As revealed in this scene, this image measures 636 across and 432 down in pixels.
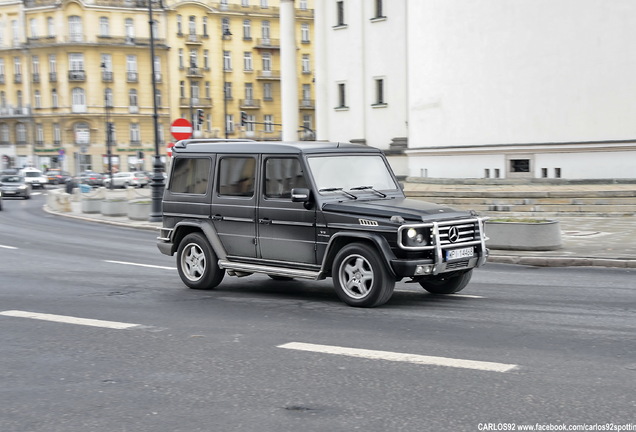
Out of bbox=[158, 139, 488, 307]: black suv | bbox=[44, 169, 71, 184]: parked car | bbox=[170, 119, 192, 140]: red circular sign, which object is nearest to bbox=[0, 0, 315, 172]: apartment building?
bbox=[44, 169, 71, 184]: parked car

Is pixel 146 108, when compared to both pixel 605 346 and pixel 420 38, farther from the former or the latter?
pixel 605 346

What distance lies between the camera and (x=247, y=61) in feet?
306

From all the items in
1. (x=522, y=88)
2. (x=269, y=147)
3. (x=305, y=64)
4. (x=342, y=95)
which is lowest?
(x=269, y=147)

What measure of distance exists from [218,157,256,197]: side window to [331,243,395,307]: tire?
1.83 metres

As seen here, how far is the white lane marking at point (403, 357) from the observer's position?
6789 millimetres

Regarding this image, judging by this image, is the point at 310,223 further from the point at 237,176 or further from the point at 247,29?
the point at 247,29

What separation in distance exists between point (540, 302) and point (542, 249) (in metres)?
6.61

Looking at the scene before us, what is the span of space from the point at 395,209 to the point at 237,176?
8.24 ft

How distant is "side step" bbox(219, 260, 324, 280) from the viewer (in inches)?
406

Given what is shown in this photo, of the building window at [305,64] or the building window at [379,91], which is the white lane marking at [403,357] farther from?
the building window at [305,64]

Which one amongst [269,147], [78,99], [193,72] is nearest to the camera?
[269,147]

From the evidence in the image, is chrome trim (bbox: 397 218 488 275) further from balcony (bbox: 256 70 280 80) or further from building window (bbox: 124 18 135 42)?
balcony (bbox: 256 70 280 80)

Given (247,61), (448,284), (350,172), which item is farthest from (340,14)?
(247,61)

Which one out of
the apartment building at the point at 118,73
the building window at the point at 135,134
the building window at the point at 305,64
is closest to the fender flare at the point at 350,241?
the apartment building at the point at 118,73
